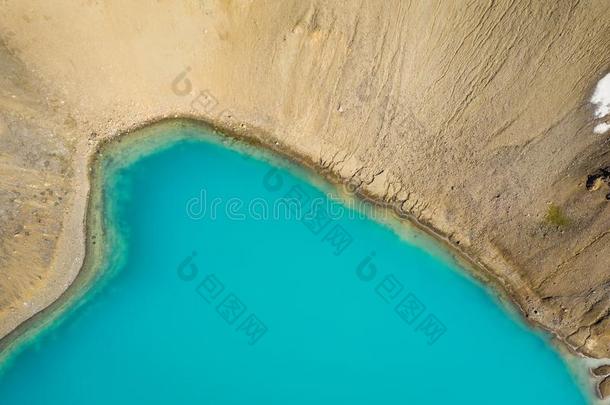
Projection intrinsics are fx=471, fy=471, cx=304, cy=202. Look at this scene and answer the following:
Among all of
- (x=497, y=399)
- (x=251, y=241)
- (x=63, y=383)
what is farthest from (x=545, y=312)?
(x=63, y=383)

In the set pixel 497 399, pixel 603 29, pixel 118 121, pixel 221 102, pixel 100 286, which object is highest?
pixel 118 121

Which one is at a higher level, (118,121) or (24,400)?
(118,121)

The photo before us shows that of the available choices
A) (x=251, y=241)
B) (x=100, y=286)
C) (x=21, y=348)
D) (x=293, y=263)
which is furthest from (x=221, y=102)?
(x=21, y=348)

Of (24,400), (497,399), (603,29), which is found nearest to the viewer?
(603,29)

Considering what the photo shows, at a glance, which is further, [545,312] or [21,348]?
[545,312]

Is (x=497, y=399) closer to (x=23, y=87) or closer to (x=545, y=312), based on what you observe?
(x=545, y=312)

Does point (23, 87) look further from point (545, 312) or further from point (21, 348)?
point (545, 312)

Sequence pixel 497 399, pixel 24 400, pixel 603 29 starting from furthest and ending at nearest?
1. pixel 497 399
2. pixel 24 400
3. pixel 603 29
